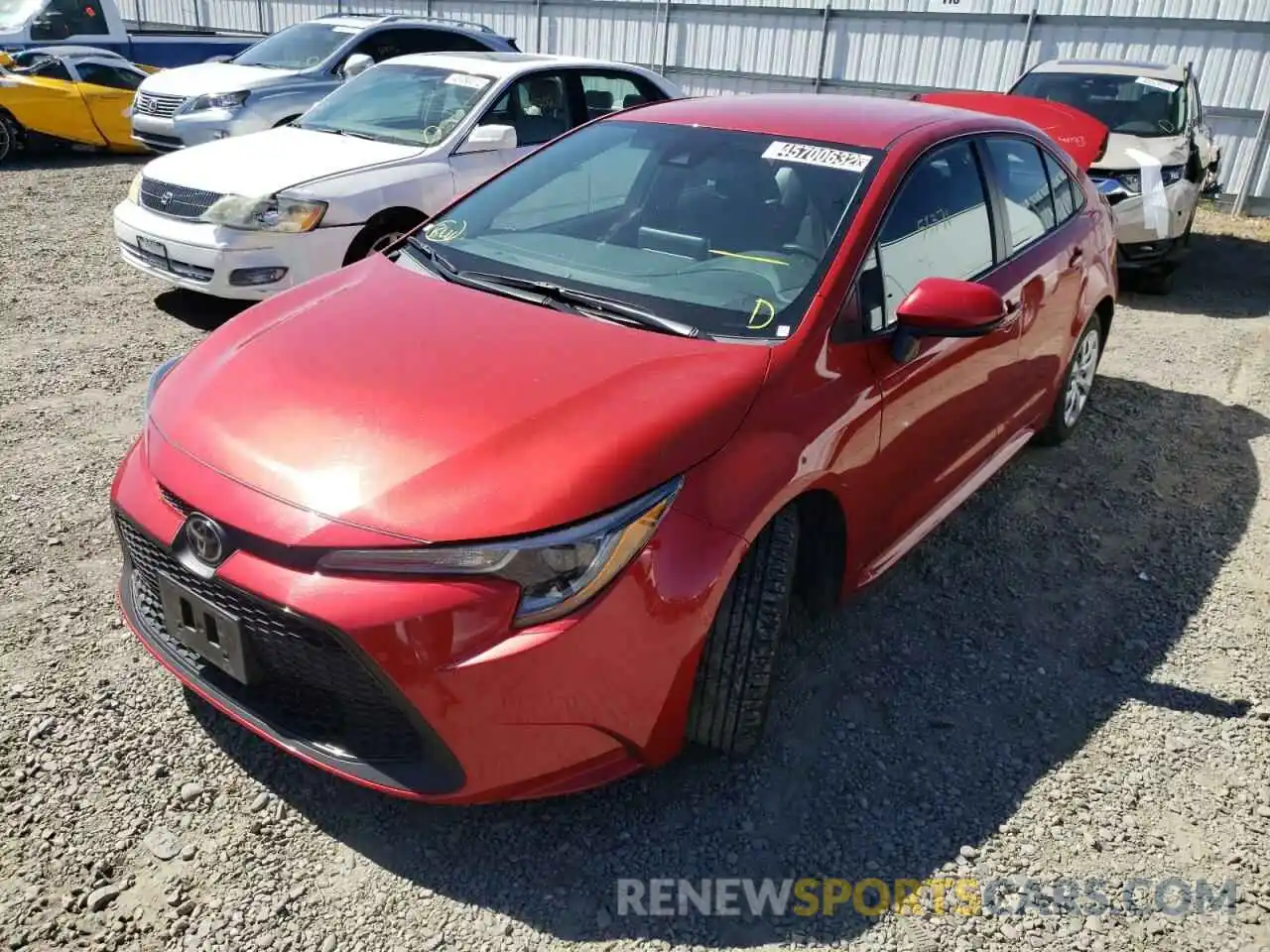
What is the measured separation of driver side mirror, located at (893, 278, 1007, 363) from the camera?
2766mm

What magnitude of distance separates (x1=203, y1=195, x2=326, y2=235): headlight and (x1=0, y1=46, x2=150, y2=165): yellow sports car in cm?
739

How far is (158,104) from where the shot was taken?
9969mm

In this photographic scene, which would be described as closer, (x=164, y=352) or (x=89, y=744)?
(x=89, y=744)

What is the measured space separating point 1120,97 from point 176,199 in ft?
24.8

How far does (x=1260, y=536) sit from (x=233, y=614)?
405cm

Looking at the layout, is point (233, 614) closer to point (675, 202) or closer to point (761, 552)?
point (761, 552)

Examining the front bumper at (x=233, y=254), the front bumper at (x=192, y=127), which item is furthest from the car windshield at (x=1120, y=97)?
the front bumper at (x=192, y=127)

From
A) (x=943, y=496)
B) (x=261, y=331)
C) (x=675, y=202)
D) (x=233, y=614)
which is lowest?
(x=943, y=496)

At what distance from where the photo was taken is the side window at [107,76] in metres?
11.3

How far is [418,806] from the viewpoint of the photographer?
2.53 meters

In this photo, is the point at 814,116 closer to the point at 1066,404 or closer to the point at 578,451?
the point at 578,451

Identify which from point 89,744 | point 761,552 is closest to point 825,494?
point 761,552

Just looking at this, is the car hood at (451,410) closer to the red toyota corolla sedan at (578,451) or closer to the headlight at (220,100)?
the red toyota corolla sedan at (578,451)

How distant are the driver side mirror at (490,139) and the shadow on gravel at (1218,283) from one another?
5.04 m
